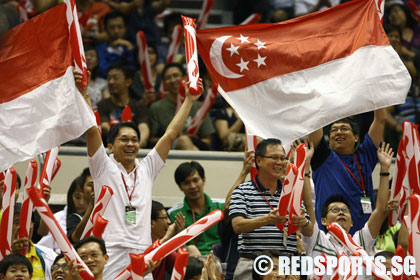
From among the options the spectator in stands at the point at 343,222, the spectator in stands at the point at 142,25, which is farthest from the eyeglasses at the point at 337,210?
the spectator in stands at the point at 142,25

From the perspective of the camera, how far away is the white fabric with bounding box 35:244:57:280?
8578 millimetres

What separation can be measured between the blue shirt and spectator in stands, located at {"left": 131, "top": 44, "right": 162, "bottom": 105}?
302cm

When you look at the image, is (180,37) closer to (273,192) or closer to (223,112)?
(223,112)

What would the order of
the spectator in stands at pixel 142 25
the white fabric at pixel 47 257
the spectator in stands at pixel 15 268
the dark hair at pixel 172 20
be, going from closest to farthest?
the spectator in stands at pixel 15 268 → the white fabric at pixel 47 257 → the spectator in stands at pixel 142 25 → the dark hair at pixel 172 20

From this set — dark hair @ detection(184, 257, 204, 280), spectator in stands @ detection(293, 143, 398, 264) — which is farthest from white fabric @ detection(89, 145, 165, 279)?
spectator in stands @ detection(293, 143, 398, 264)

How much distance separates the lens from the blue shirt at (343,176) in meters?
9.21

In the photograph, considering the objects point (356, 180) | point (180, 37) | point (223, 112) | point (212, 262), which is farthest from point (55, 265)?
point (180, 37)

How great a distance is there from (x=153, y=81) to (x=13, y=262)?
16.5 ft

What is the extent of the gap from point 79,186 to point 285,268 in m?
2.39

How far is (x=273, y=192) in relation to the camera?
8.44 meters

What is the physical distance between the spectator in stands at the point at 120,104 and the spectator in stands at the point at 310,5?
10.4 ft

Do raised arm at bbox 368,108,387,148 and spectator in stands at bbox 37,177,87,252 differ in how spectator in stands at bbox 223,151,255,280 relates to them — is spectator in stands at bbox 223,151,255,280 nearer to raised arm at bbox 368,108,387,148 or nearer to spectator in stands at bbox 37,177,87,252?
raised arm at bbox 368,108,387,148

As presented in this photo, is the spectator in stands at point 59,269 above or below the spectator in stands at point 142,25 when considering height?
below

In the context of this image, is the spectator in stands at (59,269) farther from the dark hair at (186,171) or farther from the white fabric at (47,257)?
the dark hair at (186,171)
